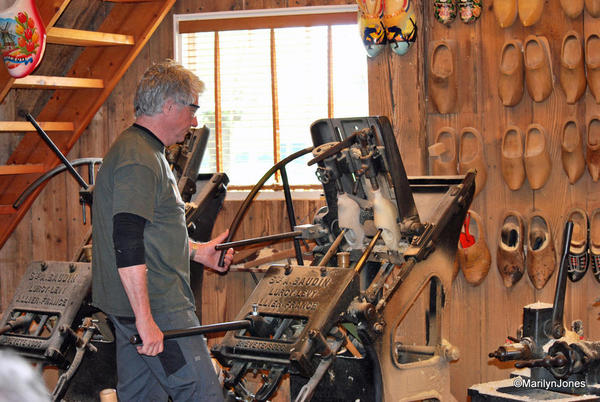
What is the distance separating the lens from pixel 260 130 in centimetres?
489

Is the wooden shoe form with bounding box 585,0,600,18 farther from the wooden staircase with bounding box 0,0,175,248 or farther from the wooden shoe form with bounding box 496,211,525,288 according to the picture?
the wooden staircase with bounding box 0,0,175,248

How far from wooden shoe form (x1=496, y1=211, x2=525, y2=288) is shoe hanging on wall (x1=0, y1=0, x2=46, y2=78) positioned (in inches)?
101

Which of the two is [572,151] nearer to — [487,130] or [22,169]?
[487,130]

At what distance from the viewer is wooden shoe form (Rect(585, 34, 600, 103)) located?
3732 millimetres

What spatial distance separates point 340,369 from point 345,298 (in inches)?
13.1

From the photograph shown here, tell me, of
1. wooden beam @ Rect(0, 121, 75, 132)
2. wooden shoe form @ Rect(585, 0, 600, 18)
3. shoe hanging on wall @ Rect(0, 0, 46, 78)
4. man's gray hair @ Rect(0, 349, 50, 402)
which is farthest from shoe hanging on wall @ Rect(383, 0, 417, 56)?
man's gray hair @ Rect(0, 349, 50, 402)

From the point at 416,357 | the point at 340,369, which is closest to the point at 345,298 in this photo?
the point at 340,369

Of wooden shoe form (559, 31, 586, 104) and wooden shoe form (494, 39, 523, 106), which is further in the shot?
wooden shoe form (494, 39, 523, 106)

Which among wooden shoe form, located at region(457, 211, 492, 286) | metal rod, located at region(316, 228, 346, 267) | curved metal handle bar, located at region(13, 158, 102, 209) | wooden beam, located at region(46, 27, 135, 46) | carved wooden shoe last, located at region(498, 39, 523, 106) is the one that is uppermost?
wooden beam, located at region(46, 27, 135, 46)

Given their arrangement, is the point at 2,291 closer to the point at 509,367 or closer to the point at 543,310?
the point at 509,367

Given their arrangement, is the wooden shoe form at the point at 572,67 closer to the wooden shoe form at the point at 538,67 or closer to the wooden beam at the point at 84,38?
the wooden shoe form at the point at 538,67

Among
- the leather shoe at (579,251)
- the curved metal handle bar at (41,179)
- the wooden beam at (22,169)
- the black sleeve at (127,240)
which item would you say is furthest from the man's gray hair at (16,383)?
the wooden beam at (22,169)

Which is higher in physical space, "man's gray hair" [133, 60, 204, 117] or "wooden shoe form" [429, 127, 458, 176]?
"man's gray hair" [133, 60, 204, 117]

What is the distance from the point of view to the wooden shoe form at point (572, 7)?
380 centimetres
